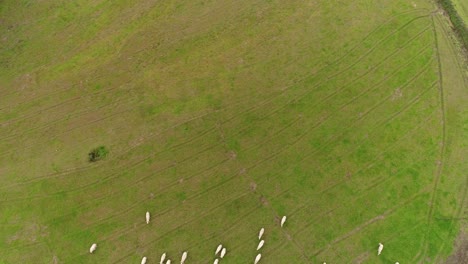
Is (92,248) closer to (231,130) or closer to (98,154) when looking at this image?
(98,154)

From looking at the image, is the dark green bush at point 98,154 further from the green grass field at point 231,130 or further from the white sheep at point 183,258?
the white sheep at point 183,258

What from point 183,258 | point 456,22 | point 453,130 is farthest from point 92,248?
point 456,22

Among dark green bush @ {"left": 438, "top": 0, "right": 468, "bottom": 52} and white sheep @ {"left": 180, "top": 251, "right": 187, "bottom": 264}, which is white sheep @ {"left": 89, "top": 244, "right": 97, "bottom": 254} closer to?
white sheep @ {"left": 180, "top": 251, "right": 187, "bottom": 264}

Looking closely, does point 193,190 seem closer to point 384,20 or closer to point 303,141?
point 303,141

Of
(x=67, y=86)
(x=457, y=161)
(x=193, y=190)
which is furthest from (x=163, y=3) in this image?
(x=457, y=161)

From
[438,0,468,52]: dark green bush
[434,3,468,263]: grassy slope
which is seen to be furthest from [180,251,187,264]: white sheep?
[438,0,468,52]: dark green bush

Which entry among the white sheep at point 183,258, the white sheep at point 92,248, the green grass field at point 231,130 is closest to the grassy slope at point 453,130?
the green grass field at point 231,130

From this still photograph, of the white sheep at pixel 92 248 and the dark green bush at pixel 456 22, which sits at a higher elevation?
the dark green bush at pixel 456 22

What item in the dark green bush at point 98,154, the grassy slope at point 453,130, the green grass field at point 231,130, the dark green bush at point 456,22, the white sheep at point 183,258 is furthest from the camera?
the dark green bush at point 456,22
